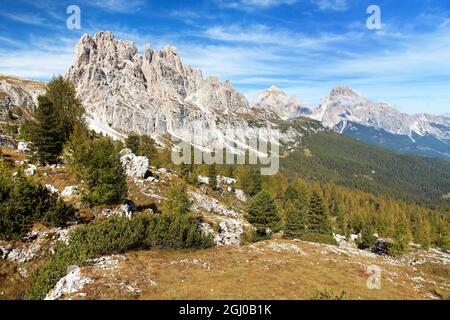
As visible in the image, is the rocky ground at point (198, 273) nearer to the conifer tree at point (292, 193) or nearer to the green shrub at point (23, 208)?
the green shrub at point (23, 208)

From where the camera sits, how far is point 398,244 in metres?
82.8

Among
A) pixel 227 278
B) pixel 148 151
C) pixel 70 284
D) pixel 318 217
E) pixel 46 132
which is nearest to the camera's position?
pixel 70 284

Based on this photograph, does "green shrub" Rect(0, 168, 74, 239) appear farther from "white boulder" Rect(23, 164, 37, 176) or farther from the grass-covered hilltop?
"white boulder" Rect(23, 164, 37, 176)

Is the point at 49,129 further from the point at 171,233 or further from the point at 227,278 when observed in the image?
the point at 227,278

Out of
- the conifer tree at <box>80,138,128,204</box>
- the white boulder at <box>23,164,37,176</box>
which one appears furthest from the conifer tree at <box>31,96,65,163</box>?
the conifer tree at <box>80,138,128,204</box>

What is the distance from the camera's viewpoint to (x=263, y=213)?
69312mm

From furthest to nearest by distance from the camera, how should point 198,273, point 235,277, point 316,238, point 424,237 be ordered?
point 424,237 < point 316,238 < point 198,273 < point 235,277

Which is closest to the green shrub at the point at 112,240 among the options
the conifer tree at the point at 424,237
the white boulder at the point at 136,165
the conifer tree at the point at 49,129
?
the conifer tree at the point at 49,129

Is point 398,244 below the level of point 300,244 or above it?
below

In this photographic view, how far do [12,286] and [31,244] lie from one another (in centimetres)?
639

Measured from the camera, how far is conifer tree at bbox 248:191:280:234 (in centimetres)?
6931

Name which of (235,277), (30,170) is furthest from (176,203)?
(235,277)
